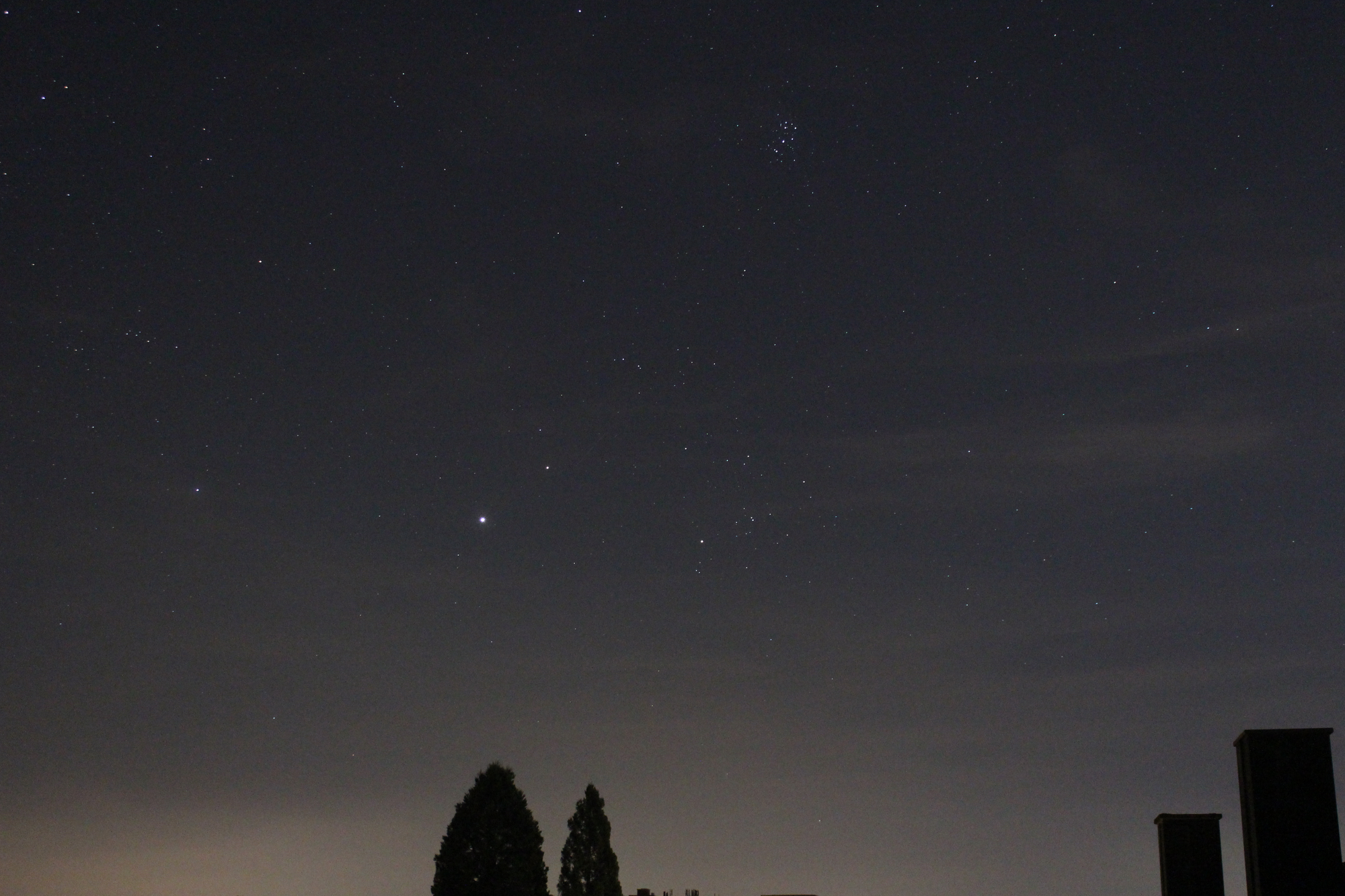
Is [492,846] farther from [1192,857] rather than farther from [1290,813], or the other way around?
[1290,813]

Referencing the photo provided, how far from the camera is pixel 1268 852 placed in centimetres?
1162

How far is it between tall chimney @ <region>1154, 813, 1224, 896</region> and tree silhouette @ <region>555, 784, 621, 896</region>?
29912 millimetres

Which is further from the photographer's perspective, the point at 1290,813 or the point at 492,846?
the point at 492,846

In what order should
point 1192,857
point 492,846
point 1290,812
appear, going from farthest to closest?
point 492,846
point 1192,857
point 1290,812

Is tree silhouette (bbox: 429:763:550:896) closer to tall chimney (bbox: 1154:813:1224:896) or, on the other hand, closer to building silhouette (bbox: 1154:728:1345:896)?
tall chimney (bbox: 1154:813:1224:896)

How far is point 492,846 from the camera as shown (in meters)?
39.3

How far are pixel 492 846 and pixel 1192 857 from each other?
25.8 meters

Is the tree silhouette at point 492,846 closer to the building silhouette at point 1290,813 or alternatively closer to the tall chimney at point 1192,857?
the tall chimney at point 1192,857

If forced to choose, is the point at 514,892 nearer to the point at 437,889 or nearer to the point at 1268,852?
the point at 437,889

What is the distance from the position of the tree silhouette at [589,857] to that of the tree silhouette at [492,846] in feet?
15.5

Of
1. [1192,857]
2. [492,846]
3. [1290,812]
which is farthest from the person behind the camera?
[492,846]

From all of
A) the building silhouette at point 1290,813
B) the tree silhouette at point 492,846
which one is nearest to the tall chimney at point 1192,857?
the building silhouette at point 1290,813

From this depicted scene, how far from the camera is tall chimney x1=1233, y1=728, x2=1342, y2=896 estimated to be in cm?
1154

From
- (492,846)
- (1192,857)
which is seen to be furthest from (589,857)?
(1192,857)
